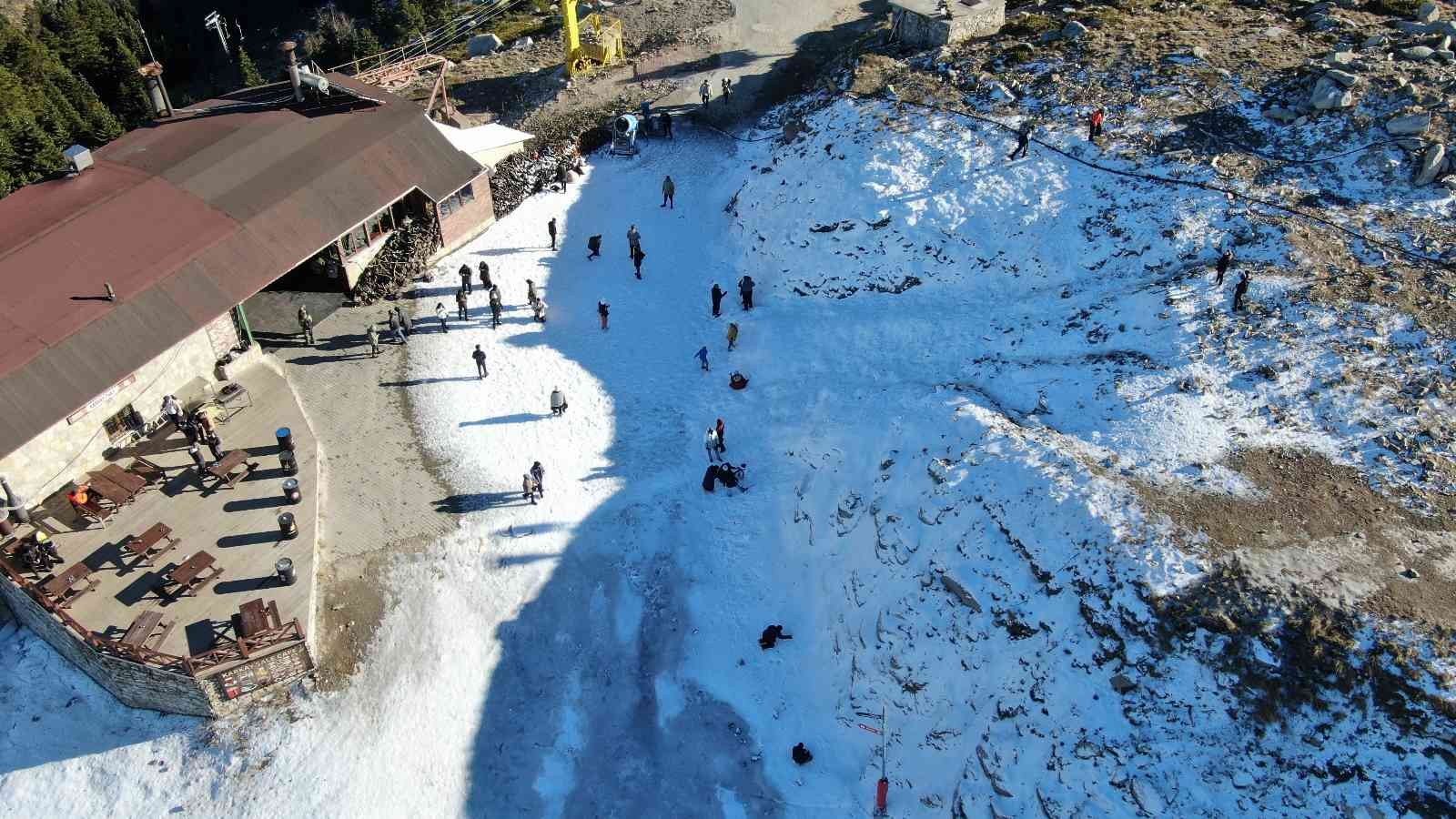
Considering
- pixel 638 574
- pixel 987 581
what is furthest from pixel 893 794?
pixel 638 574

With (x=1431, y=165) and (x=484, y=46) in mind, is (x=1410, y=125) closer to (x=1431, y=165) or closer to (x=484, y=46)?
(x=1431, y=165)

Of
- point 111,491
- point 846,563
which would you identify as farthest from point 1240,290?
point 111,491

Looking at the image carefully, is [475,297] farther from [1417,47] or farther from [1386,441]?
[1417,47]

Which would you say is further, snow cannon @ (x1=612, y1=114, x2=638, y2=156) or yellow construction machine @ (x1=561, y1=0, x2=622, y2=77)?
yellow construction machine @ (x1=561, y1=0, x2=622, y2=77)

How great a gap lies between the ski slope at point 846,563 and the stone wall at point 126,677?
52 centimetres

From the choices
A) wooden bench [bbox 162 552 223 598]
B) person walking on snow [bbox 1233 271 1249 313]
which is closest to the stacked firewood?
wooden bench [bbox 162 552 223 598]

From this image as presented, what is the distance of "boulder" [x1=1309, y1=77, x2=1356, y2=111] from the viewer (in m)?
34.9

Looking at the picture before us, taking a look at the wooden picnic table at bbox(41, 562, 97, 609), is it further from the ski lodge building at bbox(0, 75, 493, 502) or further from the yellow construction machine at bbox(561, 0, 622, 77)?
the yellow construction machine at bbox(561, 0, 622, 77)

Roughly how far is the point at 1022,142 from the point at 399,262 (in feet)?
75.1

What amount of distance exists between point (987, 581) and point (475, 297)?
20981 mm

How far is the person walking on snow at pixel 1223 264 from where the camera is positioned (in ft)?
93.5

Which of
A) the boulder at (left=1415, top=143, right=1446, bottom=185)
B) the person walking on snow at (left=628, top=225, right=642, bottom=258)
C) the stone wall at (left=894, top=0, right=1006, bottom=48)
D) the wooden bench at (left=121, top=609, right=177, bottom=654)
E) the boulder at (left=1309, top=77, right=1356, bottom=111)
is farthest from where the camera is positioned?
the stone wall at (left=894, top=0, right=1006, bottom=48)

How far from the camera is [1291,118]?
3547 cm

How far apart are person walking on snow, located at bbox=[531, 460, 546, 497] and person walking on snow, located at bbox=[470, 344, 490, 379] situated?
5068mm
